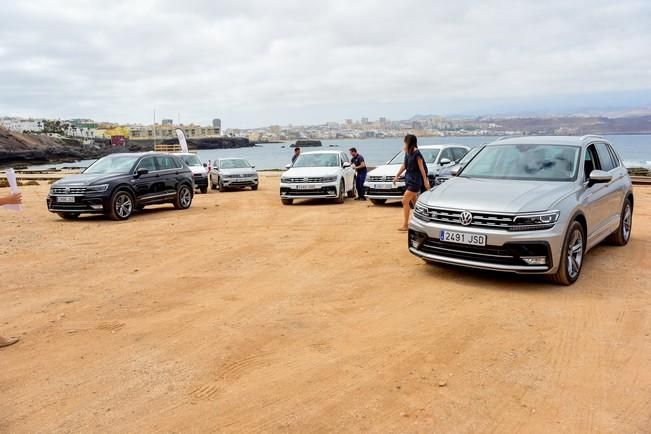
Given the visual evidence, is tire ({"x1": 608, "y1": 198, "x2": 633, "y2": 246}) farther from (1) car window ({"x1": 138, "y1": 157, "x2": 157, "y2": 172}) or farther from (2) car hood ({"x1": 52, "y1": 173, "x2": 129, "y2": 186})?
(1) car window ({"x1": 138, "y1": 157, "x2": 157, "y2": 172})

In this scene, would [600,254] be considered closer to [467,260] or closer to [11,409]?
[467,260]

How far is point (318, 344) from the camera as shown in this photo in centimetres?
450

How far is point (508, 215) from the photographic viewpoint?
5.86 meters

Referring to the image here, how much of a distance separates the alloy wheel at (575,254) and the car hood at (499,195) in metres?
0.51

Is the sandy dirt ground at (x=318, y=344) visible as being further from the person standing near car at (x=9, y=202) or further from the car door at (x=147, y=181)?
the car door at (x=147, y=181)

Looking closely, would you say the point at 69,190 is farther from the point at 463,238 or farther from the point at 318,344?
the point at 318,344

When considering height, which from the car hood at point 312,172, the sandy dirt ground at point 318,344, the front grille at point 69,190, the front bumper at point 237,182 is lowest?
the sandy dirt ground at point 318,344

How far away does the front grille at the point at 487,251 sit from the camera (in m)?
5.78

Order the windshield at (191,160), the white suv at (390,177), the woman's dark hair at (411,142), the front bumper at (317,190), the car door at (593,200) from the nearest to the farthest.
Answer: the car door at (593,200)
the woman's dark hair at (411,142)
the white suv at (390,177)
the front bumper at (317,190)
the windshield at (191,160)

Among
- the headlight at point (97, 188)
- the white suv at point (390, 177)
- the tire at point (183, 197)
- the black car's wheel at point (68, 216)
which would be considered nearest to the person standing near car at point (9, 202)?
the headlight at point (97, 188)

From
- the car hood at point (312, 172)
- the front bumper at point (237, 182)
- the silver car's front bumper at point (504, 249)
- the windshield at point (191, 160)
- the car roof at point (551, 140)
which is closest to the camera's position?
the silver car's front bumper at point (504, 249)

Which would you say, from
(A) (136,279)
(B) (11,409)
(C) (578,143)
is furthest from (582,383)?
(A) (136,279)

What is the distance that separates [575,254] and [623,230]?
9.12 feet

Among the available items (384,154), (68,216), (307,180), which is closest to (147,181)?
(68,216)
